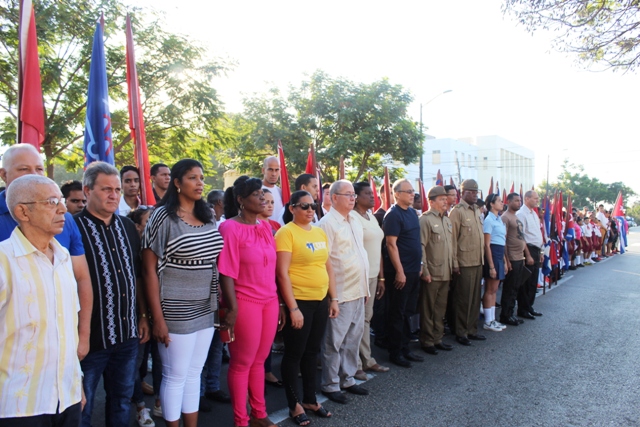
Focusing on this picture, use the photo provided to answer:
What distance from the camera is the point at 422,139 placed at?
853 inches

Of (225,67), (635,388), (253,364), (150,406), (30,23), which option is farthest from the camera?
(225,67)

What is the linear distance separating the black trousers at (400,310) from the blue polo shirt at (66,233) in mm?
3602

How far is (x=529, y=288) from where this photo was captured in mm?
7828

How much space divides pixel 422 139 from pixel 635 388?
1778cm

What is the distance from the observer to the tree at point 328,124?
20469mm

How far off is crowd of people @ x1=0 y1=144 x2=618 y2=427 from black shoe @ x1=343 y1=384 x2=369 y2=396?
31mm

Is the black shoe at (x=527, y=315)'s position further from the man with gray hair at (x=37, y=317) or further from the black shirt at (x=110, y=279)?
the man with gray hair at (x=37, y=317)

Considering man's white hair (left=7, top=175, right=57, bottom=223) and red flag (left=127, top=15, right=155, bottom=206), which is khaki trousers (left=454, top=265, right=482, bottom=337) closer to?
red flag (left=127, top=15, right=155, bottom=206)

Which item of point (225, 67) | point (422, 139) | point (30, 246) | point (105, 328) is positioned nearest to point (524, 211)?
point (105, 328)

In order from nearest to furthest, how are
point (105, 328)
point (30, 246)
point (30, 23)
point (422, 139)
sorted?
1. point (30, 246)
2. point (105, 328)
3. point (30, 23)
4. point (422, 139)

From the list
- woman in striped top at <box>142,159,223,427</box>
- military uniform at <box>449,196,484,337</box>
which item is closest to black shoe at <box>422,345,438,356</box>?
military uniform at <box>449,196,484,337</box>

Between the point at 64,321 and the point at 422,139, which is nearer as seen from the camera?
the point at 64,321

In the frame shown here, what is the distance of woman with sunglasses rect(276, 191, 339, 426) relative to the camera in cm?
383

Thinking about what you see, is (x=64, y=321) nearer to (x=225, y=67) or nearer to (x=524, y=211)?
(x=524, y=211)
